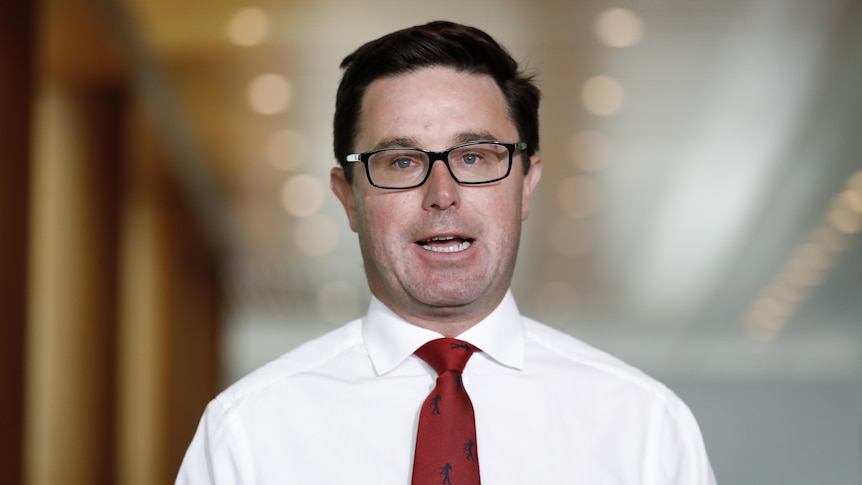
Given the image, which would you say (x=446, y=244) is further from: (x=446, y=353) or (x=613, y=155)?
(x=613, y=155)

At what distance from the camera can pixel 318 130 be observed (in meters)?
7.45

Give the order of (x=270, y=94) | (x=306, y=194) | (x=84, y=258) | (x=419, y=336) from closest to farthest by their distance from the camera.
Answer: (x=419, y=336) < (x=84, y=258) < (x=270, y=94) < (x=306, y=194)

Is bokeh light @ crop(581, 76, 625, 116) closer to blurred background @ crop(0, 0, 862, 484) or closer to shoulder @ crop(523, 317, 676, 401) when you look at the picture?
blurred background @ crop(0, 0, 862, 484)

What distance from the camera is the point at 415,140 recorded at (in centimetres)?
149

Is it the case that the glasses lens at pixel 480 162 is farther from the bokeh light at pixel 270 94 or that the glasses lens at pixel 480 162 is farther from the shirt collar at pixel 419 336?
the bokeh light at pixel 270 94

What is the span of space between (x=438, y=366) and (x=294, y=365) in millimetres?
252

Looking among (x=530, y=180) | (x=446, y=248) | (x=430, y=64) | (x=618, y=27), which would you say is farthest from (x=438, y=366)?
(x=618, y=27)

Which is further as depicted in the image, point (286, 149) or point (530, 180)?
point (286, 149)

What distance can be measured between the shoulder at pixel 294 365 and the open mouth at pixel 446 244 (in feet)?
0.81

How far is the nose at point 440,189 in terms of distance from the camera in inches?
56.8

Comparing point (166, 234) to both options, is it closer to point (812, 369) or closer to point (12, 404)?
point (12, 404)

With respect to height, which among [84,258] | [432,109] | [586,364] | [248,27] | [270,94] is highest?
[248,27]

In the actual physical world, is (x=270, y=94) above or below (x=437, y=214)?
above

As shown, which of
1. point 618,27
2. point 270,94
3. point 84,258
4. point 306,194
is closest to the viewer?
point 618,27
